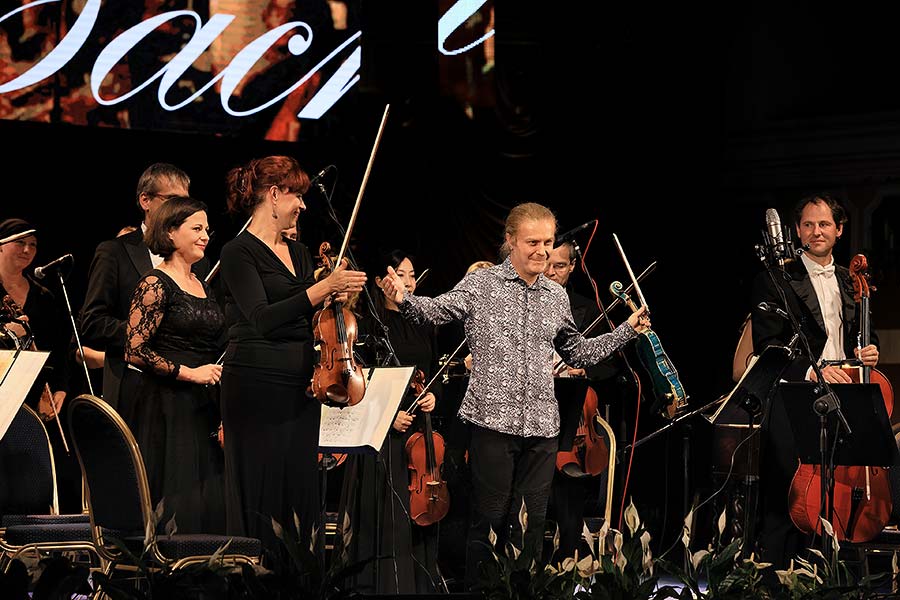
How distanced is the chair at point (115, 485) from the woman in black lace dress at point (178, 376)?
296 millimetres

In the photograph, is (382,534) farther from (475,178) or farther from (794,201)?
(794,201)

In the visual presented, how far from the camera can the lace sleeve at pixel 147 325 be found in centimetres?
364

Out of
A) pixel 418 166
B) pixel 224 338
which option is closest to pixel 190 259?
pixel 224 338

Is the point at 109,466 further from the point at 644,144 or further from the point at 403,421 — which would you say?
the point at 644,144

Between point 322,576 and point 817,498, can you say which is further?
point 817,498

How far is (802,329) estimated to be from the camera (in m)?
4.56

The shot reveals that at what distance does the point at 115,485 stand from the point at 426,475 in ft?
5.70

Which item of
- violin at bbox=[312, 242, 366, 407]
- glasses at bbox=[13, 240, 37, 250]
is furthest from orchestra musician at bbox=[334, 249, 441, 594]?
glasses at bbox=[13, 240, 37, 250]

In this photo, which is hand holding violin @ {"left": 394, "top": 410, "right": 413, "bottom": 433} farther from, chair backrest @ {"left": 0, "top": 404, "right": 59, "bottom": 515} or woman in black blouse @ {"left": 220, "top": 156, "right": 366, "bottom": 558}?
chair backrest @ {"left": 0, "top": 404, "right": 59, "bottom": 515}

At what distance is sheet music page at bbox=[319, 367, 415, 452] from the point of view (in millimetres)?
3771

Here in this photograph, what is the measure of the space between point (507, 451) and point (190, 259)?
1115 millimetres

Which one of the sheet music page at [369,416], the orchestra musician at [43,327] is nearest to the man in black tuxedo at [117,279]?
the sheet music page at [369,416]

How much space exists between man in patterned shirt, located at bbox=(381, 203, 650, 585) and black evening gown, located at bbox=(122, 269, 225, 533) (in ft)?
2.08

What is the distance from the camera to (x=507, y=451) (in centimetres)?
408
